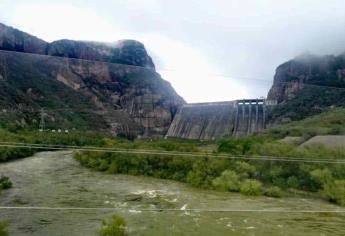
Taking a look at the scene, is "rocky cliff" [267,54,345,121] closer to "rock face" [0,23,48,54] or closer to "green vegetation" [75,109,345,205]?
"green vegetation" [75,109,345,205]

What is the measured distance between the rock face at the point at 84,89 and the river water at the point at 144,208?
15.7 metres

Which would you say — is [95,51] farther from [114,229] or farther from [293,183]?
[114,229]

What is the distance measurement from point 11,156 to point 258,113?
Result: 34416 mm

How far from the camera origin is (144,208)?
674 inches

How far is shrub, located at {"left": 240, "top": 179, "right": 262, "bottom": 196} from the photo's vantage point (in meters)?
22.1

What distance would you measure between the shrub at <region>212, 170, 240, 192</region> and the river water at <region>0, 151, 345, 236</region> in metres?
0.89

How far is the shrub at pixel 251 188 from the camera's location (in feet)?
72.6

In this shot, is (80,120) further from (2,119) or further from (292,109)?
(292,109)

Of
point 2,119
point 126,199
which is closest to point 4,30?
point 2,119

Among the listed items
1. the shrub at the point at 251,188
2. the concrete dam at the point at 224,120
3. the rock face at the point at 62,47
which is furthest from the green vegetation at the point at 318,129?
the rock face at the point at 62,47

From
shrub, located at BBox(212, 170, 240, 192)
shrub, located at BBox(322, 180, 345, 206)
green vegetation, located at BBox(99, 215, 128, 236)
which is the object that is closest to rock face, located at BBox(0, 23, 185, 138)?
shrub, located at BBox(212, 170, 240, 192)

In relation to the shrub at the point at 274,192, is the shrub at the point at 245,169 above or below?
above

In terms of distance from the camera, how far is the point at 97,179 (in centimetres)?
2494

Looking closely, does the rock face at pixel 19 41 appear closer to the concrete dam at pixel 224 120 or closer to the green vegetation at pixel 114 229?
the concrete dam at pixel 224 120
